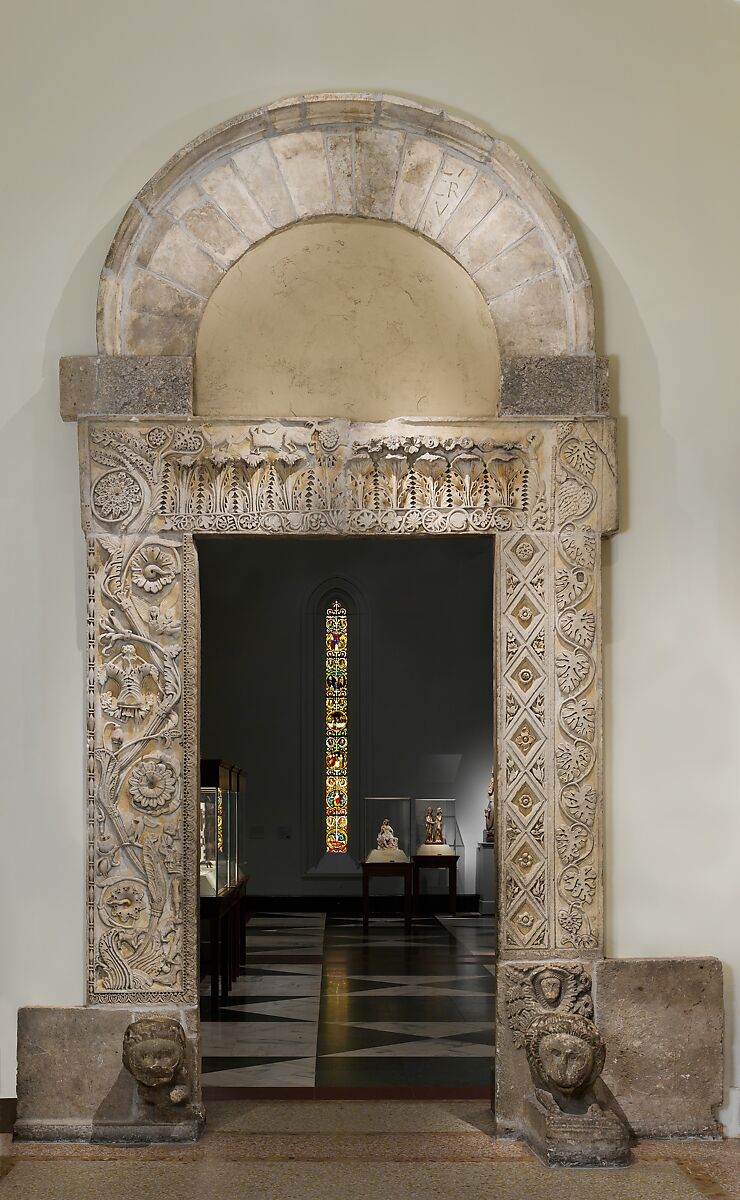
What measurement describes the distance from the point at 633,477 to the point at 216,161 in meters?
2.38

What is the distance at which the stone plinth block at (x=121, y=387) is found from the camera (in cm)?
567

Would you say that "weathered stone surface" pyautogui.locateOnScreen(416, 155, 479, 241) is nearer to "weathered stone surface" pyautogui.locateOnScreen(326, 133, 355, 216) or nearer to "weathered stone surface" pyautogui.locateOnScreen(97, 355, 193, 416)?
"weathered stone surface" pyautogui.locateOnScreen(326, 133, 355, 216)

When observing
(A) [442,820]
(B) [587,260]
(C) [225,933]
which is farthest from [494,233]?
(A) [442,820]

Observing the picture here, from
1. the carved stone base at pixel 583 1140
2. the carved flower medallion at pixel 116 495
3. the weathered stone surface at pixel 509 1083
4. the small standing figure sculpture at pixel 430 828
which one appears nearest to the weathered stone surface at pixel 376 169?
the carved flower medallion at pixel 116 495

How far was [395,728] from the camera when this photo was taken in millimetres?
17406

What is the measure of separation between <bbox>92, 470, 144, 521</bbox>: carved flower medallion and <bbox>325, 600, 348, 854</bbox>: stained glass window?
39.5 feet

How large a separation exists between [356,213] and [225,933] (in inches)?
222

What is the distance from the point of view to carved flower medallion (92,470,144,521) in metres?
5.63

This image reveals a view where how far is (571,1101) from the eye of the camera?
526 centimetres

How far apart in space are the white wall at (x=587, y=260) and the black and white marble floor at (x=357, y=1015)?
6.54 ft

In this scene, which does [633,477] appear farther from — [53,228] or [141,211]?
[53,228]

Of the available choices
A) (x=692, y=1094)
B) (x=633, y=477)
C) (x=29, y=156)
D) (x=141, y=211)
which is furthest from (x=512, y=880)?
(x=29, y=156)

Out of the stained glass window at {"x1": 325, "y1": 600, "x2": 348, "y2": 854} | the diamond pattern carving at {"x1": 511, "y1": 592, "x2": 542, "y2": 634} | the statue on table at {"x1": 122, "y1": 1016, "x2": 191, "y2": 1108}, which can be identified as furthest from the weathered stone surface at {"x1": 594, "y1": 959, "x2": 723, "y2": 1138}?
the stained glass window at {"x1": 325, "y1": 600, "x2": 348, "y2": 854}

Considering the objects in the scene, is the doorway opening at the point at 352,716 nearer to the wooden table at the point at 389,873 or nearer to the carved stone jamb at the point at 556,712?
the wooden table at the point at 389,873
